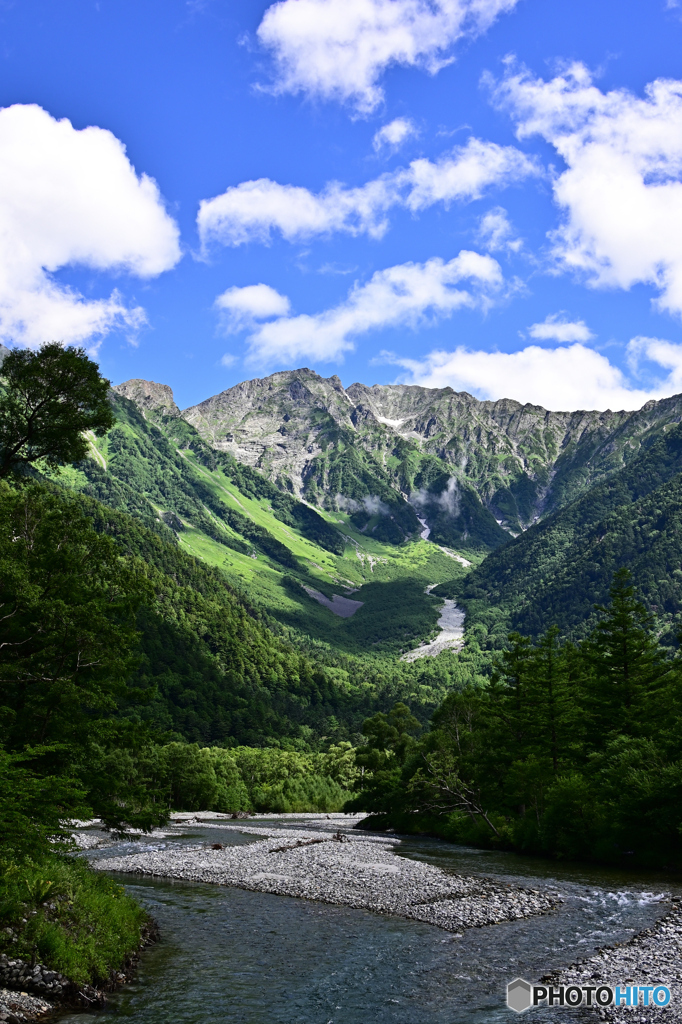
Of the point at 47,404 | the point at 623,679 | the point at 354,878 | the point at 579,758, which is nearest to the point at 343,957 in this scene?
the point at 354,878

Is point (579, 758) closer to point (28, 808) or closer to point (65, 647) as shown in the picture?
point (65, 647)

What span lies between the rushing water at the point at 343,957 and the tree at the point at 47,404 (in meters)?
21.6

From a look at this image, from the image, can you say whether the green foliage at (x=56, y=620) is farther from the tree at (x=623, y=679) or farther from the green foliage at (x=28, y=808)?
the tree at (x=623, y=679)

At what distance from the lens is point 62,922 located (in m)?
22.3

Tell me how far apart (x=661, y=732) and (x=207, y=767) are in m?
108

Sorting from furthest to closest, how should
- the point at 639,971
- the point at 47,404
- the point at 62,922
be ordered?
1. the point at 47,404
2. the point at 639,971
3. the point at 62,922

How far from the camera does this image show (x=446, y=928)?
33.1m

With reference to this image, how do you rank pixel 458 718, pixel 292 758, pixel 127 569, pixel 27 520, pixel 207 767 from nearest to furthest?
pixel 27 520
pixel 127 569
pixel 458 718
pixel 207 767
pixel 292 758

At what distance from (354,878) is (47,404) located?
37.6 metres

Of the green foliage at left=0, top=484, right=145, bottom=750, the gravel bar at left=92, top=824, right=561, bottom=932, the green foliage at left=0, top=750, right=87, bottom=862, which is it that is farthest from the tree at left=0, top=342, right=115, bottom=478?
the gravel bar at left=92, top=824, right=561, bottom=932

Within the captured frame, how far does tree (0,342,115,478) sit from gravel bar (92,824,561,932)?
1186 inches

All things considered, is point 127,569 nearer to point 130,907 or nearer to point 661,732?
point 130,907

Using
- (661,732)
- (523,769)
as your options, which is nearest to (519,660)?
(523,769)

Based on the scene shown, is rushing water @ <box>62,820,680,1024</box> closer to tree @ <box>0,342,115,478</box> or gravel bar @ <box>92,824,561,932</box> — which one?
gravel bar @ <box>92,824,561,932</box>
